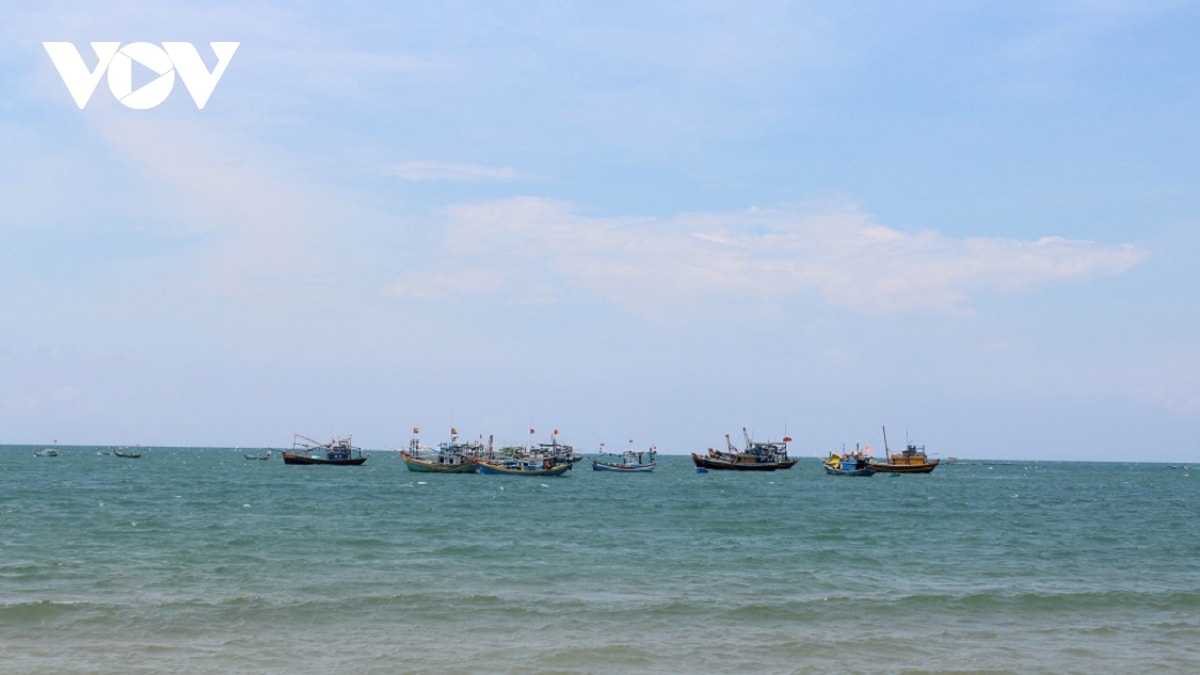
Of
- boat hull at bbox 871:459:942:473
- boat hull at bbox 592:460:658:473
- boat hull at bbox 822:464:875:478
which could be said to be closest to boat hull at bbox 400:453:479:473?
boat hull at bbox 592:460:658:473

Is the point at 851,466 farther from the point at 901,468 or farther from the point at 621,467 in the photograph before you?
the point at 621,467

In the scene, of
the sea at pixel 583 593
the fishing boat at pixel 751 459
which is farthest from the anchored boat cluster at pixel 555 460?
the sea at pixel 583 593

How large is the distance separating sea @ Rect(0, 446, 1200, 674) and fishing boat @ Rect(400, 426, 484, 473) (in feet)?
169

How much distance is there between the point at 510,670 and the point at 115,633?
29.0ft

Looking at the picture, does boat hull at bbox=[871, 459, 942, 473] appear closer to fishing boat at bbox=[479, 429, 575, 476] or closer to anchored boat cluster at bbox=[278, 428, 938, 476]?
anchored boat cluster at bbox=[278, 428, 938, 476]

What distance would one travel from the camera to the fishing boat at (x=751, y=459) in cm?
13650

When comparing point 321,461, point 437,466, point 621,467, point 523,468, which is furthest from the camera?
point 321,461

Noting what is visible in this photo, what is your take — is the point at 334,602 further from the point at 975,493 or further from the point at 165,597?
the point at 975,493

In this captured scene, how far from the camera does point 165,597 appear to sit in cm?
2611

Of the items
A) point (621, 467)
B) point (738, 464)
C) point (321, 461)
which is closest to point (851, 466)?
point (738, 464)

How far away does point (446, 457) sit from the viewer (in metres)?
112

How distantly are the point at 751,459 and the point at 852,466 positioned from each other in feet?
42.2

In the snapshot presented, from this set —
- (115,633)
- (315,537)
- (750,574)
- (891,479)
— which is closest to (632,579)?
(750,574)

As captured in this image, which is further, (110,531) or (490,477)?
(490,477)
